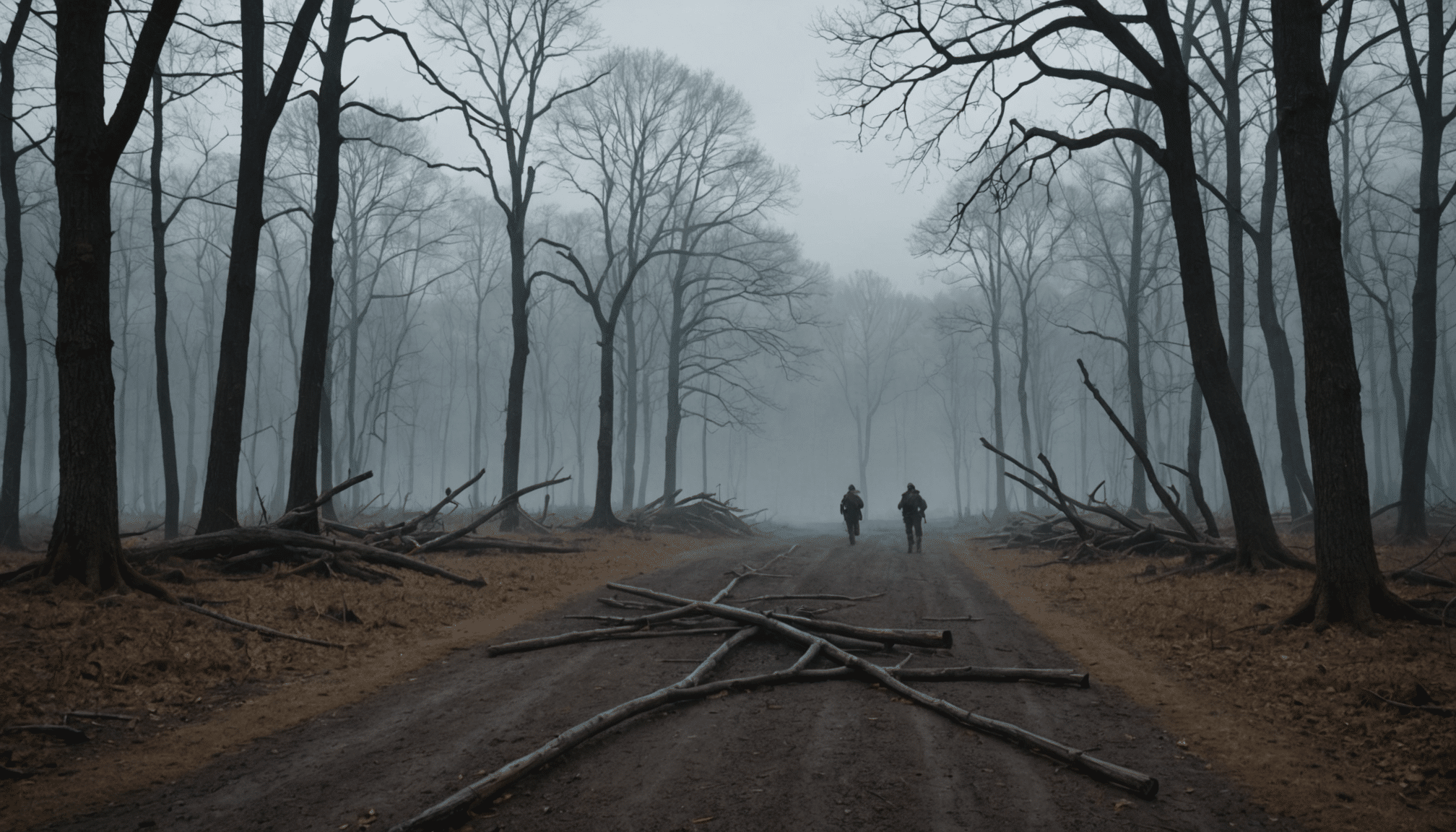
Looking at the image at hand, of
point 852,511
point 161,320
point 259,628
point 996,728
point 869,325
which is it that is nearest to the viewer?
point 996,728

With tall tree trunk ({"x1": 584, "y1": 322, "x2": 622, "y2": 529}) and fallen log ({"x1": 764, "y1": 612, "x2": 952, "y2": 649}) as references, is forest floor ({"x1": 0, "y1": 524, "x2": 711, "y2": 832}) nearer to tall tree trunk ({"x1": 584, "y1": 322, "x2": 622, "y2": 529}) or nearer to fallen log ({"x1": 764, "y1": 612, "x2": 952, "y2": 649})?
fallen log ({"x1": 764, "y1": 612, "x2": 952, "y2": 649})

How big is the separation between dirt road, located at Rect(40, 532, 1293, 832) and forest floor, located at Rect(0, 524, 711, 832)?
0.40 m

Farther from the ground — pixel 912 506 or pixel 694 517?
pixel 912 506

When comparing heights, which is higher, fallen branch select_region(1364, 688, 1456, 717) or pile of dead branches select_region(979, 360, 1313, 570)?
pile of dead branches select_region(979, 360, 1313, 570)

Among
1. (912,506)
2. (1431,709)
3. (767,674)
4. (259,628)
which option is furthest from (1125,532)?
(259,628)

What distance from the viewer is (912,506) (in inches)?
757

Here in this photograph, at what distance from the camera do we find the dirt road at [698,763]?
3.46 meters

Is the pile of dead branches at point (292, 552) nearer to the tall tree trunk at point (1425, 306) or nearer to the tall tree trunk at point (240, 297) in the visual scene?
the tall tree trunk at point (240, 297)

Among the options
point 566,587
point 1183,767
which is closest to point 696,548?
point 566,587

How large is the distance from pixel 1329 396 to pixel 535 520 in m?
17.7

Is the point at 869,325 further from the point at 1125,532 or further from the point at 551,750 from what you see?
the point at 551,750

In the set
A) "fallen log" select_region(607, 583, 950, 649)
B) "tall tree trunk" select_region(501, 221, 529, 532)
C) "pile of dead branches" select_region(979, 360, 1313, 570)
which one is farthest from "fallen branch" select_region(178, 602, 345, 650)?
"tall tree trunk" select_region(501, 221, 529, 532)

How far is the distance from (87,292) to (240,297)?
4.04 m

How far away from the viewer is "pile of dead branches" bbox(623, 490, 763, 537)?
24.7m
